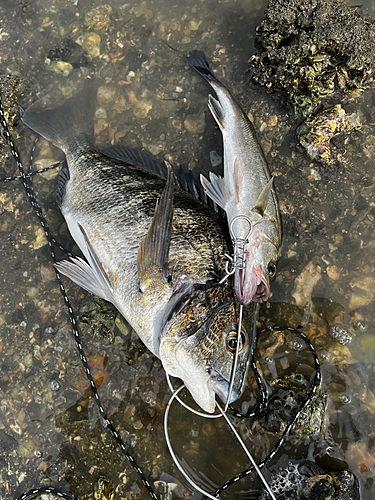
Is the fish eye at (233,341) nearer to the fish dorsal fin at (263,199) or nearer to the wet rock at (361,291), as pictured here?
the fish dorsal fin at (263,199)

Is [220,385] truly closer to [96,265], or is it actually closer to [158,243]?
[158,243]

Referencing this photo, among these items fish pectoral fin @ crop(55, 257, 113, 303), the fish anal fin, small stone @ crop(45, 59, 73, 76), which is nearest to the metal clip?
the fish anal fin

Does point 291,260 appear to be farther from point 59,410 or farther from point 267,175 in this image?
point 59,410

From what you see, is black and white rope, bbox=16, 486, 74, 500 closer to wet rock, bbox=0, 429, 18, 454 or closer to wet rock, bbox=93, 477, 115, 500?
wet rock, bbox=93, 477, 115, 500

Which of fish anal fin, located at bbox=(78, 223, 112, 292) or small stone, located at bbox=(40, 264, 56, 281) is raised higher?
fish anal fin, located at bbox=(78, 223, 112, 292)

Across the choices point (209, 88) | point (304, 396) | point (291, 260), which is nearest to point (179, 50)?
point (209, 88)

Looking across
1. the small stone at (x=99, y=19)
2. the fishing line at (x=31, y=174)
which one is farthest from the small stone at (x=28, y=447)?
the small stone at (x=99, y=19)
